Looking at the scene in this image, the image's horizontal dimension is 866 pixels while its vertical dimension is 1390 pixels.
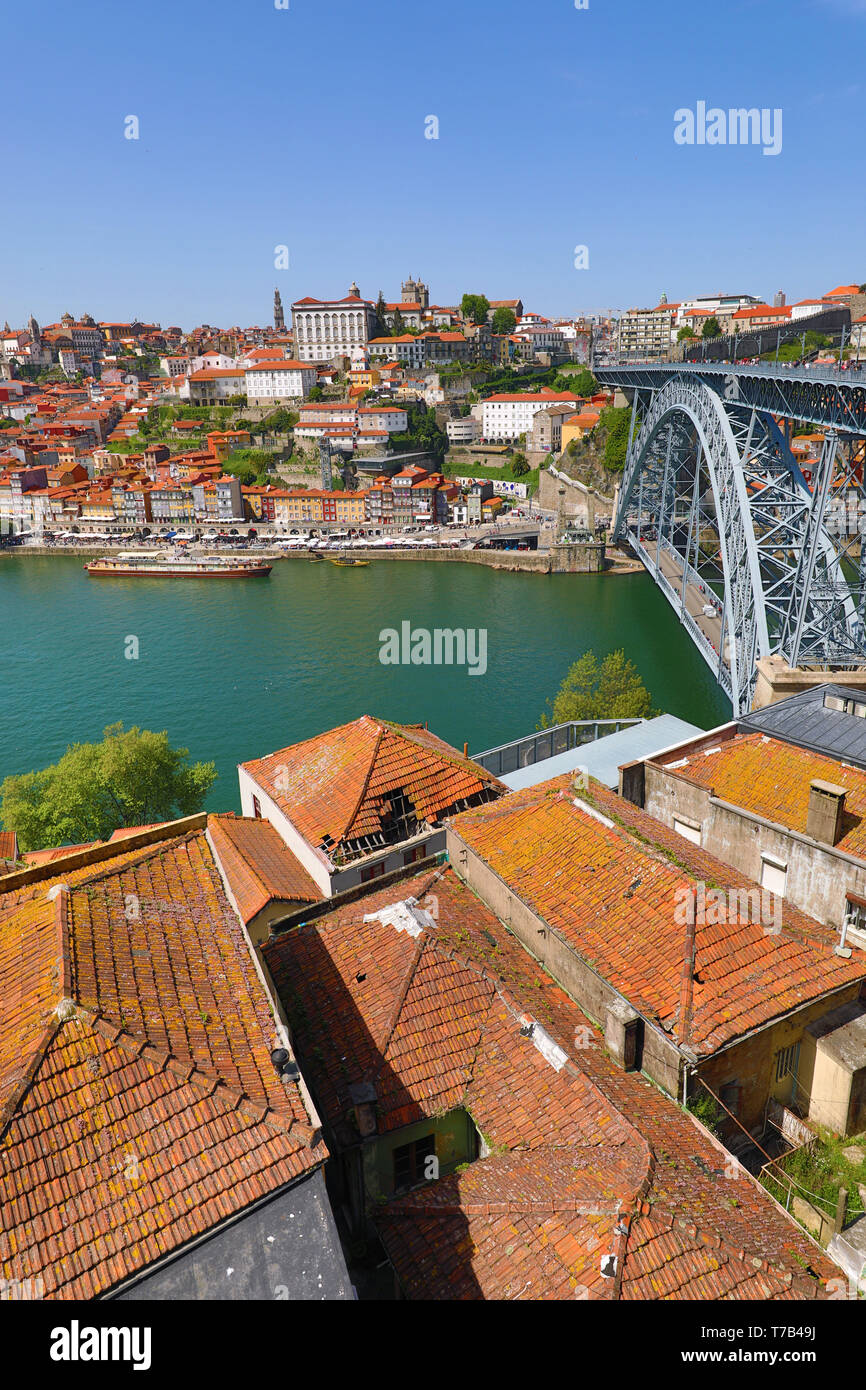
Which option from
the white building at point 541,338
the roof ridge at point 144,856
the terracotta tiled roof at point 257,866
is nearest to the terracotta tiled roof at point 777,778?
the terracotta tiled roof at point 257,866

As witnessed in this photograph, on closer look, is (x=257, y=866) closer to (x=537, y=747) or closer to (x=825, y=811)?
(x=537, y=747)

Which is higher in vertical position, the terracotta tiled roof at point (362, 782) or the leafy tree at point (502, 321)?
the leafy tree at point (502, 321)

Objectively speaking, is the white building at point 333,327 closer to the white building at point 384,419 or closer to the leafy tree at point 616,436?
the white building at point 384,419

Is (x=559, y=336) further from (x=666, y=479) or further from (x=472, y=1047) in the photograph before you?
(x=472, y=1047)

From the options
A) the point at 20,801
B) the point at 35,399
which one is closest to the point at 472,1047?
the point at 20,801

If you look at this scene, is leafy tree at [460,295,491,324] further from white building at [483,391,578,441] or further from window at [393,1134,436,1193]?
window at [393,1134,436,1193]

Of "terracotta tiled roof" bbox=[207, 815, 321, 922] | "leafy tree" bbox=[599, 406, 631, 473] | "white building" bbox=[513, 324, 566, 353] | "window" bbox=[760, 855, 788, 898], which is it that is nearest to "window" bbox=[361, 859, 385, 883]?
"terracotta tiled roof" bbox=[207, 815, 321, 922]
